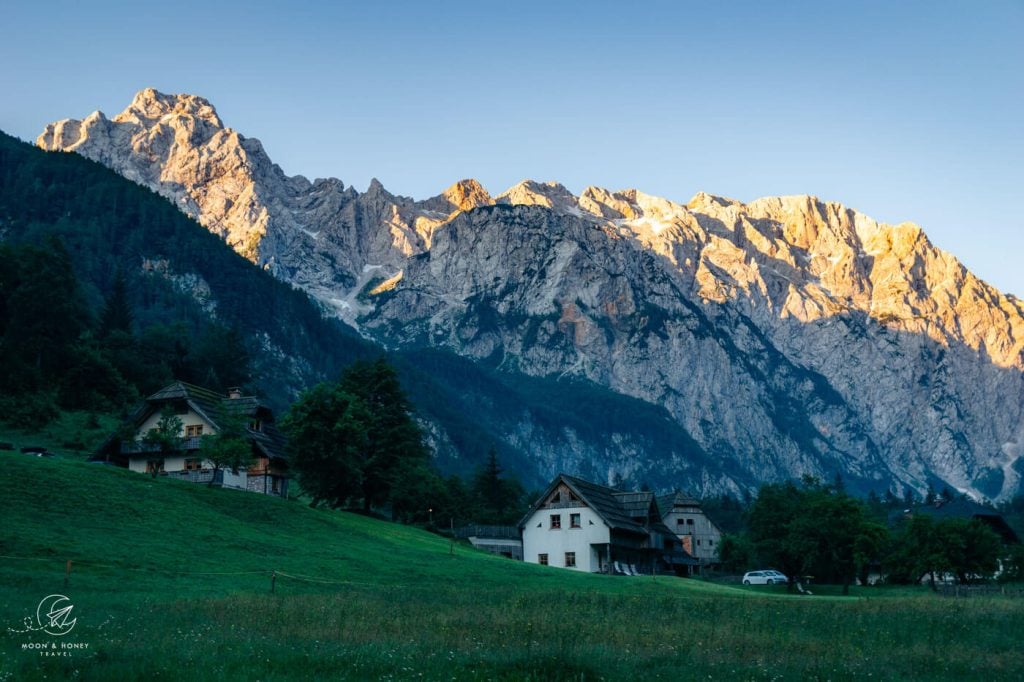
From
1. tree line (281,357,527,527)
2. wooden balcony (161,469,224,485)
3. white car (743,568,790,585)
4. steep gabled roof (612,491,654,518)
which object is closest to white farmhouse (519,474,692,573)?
steep gabled roof (612,491,654,518)

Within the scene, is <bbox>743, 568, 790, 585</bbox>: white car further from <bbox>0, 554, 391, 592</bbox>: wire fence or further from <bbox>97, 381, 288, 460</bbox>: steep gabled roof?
<bbox>0, 554, 391, 592</bbox>: wire fence

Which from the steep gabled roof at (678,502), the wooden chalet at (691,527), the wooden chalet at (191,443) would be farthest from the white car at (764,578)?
the wooden chalet at (191,443)

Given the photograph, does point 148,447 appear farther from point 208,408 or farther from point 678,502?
point 678,502

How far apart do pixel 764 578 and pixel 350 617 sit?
81.4 metres

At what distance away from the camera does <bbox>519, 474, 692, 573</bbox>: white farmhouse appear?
94.9 metres

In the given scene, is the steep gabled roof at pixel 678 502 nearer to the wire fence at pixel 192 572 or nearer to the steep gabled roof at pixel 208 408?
the steep gabled roof at pixel 208 408

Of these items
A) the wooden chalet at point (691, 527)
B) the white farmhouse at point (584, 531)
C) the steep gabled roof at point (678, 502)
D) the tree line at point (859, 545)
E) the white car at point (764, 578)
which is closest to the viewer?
the tree line at point (859, 545)

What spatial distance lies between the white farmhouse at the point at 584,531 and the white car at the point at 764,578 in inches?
424

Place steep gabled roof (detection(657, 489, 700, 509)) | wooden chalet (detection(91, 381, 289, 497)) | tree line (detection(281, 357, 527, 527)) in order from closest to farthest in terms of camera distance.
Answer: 1. tree line (detection(281, 357, 527, 527))
2. wooden chalet (detection(91, 381, 289, 497))
3. steep gabled roof (detection(657, 489, 700, 509))

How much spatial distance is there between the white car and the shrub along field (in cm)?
4480

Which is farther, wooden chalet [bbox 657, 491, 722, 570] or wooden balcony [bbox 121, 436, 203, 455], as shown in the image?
wooden chalet [bbox 657, 491, 722, 570]

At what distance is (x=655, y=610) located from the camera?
42469 millimetres

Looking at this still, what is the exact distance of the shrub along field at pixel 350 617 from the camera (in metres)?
26.3

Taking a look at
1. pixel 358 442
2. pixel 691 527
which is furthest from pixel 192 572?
pixel 691 527
